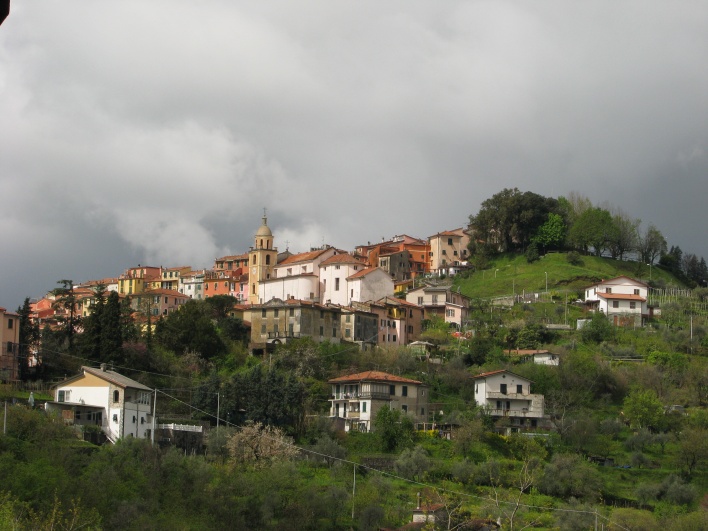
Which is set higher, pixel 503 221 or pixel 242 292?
pixel 503 221

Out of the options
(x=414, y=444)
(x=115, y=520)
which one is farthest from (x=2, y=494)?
(x=414, y=444)

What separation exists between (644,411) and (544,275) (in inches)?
1490

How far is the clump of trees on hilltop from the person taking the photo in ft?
366

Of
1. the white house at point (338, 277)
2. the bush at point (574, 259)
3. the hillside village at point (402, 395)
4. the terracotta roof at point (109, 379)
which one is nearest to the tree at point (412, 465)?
the hillside village at point (402, 395)

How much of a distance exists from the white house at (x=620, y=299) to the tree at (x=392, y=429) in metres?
32.6

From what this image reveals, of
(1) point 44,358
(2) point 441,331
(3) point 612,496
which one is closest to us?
(3) point 612,496

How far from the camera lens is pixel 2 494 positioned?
37719 mm

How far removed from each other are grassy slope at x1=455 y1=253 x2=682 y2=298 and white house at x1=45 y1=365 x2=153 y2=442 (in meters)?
50.3

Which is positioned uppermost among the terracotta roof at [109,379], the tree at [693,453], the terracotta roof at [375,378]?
the terracotta roof at [375,378]

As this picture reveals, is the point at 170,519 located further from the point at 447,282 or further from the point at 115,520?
the point at 447,282

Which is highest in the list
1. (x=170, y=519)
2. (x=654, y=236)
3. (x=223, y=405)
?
(x=654, y=236)

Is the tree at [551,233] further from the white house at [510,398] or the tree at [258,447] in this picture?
the tree at [258,447]

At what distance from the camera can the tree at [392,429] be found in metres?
62.9

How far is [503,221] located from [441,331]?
2598 centimetres
